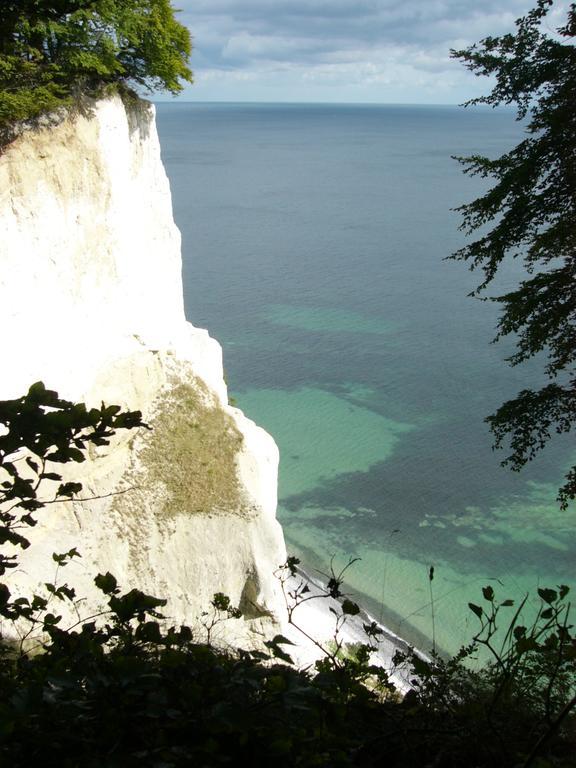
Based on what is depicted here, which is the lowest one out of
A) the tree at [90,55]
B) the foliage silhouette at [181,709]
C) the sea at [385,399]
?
the sea at [385,399]

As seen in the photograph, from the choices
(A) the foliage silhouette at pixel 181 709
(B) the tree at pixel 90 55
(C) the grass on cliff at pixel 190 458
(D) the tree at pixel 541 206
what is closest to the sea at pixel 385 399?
(A) the foliage silhouette at pixel 181 709

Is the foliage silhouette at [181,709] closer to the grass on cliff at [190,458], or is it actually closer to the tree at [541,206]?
the tree at [541,206]

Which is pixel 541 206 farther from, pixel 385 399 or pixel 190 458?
pixel 385 399

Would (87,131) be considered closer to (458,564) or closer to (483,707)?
(483,707)

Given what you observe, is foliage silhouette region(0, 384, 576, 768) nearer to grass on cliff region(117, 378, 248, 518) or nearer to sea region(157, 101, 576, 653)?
sea region(157, 101, 576, 653)

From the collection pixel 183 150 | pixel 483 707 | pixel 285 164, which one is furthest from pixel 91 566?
pixel 183 150

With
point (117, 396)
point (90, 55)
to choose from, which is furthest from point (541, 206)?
point (90, 55)
